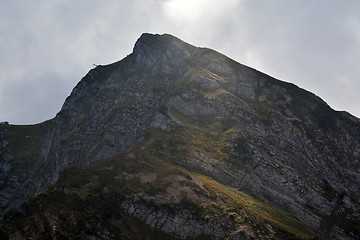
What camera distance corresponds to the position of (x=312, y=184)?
271 feet

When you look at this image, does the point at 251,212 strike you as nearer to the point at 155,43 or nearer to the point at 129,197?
the point at 129,197

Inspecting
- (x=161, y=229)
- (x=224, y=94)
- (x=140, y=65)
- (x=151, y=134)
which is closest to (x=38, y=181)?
(x=151, y=134)

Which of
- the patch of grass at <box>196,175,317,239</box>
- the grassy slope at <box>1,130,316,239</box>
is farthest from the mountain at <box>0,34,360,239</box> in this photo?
the patch of grass at <box>196,175,317,239</box>

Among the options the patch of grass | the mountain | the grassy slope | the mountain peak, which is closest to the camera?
the grassy slope

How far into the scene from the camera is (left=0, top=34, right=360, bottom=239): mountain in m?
57.9

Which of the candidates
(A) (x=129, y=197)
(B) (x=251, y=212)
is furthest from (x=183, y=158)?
(B) (x=251, y=212)

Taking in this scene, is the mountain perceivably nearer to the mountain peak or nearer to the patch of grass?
the patch of grass

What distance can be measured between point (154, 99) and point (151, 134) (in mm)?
28709

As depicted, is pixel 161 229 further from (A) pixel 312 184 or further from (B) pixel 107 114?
(B) pixel 107 114

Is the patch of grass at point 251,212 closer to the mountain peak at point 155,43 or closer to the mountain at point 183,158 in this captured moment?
the mountain at point 183,158

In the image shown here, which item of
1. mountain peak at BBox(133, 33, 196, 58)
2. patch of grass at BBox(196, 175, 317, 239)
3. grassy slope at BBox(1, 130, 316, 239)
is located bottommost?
grassy slope at BBox(1, 130, 316, 239)

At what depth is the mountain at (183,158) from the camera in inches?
2281

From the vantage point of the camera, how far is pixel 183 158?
83.6 meters

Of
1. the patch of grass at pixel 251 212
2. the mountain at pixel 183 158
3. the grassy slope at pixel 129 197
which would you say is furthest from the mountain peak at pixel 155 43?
the patch of grass at pixel 251 212
